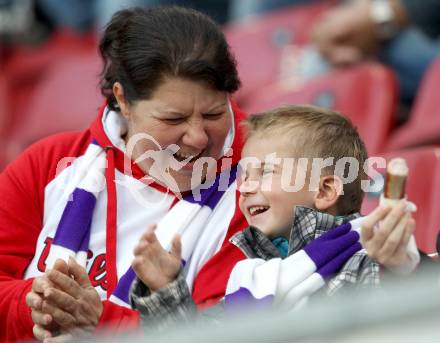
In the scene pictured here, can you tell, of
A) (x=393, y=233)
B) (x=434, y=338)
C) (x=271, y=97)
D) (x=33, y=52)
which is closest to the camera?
(x=434, y=338)

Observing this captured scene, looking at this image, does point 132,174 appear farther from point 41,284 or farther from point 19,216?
point 41,284

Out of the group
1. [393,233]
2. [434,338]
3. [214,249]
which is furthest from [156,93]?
[434,338]

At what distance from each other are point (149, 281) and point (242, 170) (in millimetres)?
316

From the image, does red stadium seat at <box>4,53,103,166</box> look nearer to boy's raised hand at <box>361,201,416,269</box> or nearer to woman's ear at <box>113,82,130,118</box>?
woman's ear at <box>113,82,130,118</box>

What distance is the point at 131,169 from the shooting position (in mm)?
1786

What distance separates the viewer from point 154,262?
145 cm

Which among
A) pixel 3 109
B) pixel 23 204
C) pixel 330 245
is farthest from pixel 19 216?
pixel 3 109

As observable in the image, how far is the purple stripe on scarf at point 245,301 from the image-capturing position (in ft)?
4.71

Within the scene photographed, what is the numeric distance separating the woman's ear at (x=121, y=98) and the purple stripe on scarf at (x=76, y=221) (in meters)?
0.16

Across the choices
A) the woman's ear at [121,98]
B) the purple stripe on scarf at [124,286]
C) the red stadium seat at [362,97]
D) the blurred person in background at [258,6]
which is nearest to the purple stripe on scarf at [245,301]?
the purple stripe on scarf at [124,286]

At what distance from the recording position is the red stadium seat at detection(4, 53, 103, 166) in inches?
152

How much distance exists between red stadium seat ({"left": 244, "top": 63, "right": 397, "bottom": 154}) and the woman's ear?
3.42 feet

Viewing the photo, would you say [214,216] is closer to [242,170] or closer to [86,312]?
[242,170]

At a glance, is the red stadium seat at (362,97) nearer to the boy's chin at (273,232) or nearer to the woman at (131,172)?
the woman at (131,172)
